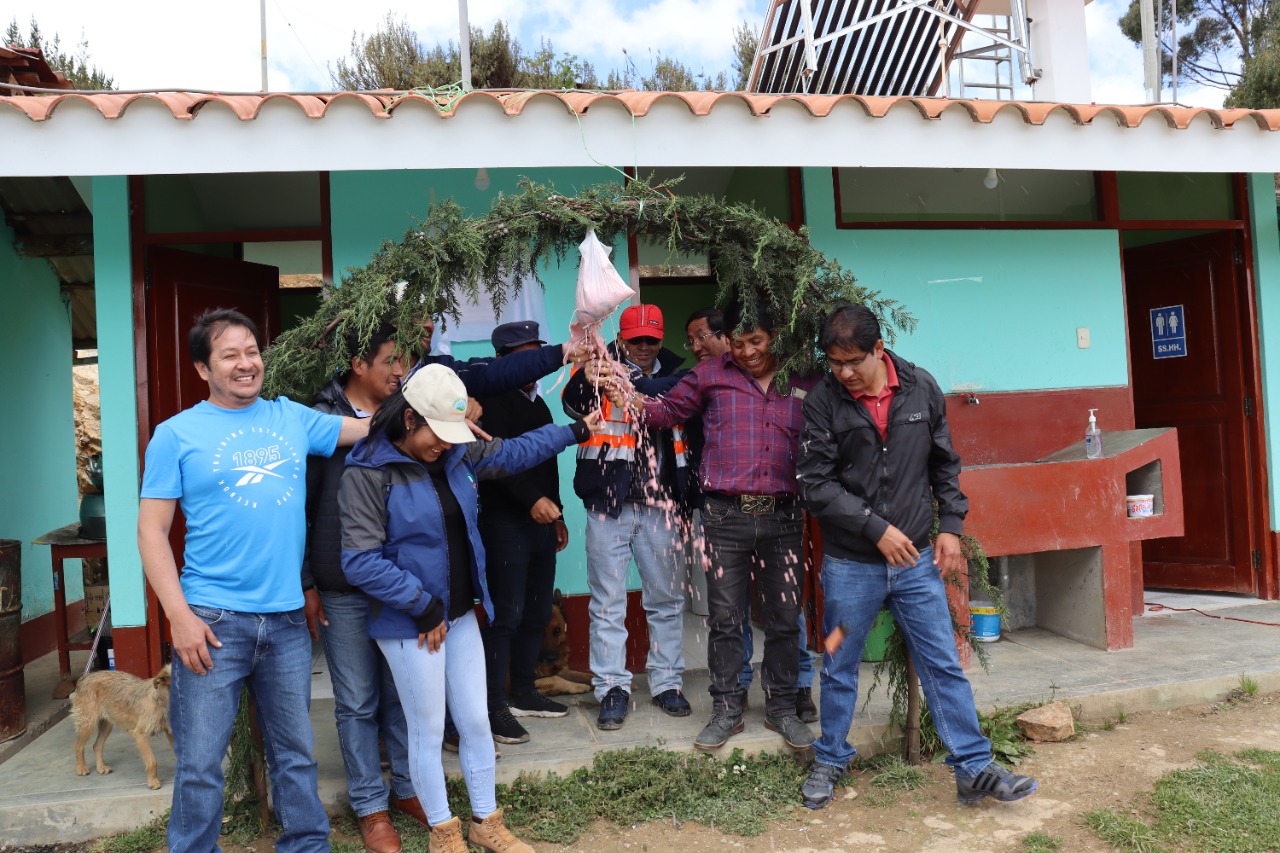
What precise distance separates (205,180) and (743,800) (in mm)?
5190

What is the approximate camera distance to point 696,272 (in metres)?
9.62

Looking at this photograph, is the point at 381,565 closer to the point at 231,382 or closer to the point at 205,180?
the point at 231,382

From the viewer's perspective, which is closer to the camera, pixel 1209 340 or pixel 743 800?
pixel 743 800

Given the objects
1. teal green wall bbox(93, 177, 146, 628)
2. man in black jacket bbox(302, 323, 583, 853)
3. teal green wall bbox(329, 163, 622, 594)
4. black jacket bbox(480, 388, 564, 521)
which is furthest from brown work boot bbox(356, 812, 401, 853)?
teal green wall bbox(93, 177, 146, 628)

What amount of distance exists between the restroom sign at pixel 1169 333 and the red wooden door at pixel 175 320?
6728mm

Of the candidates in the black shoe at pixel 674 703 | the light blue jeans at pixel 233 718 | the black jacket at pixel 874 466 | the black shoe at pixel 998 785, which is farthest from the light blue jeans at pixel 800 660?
the light blue jeans at pixel 233 718

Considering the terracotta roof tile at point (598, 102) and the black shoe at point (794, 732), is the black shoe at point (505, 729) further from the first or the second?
the terracotta roof tile at point (598, 102)

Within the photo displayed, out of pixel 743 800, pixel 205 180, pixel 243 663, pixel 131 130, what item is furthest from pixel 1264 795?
pixel 205 180

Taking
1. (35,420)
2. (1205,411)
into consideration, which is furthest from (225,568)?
(1205,411)

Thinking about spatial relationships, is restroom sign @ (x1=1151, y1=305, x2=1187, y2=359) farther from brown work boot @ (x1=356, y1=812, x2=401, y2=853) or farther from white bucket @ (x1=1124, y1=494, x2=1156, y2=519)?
brown work boot @ (x1=356, y1=812, x2=401, y2=853)

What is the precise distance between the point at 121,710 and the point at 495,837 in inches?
71.0

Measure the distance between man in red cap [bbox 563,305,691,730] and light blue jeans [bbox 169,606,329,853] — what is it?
1.50 metres

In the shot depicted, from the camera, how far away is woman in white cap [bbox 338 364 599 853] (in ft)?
9.73

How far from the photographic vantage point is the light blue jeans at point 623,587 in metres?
4.26
